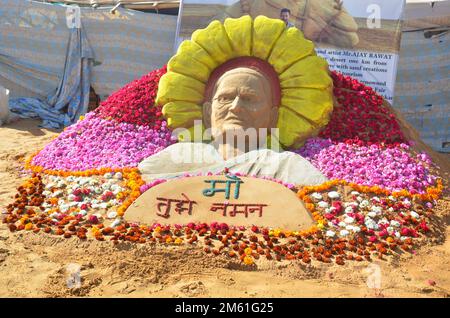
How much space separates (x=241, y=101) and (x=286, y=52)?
82cm

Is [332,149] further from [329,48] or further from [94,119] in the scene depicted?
[329,48]

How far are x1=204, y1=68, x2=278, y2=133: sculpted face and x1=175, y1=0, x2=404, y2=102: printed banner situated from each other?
356 cm

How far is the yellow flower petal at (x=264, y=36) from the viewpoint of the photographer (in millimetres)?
5637

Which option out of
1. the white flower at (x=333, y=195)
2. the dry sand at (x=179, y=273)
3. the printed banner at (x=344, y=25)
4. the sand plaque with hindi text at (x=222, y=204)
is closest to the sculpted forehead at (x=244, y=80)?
the sand plaque with hindi text at (x=222, y=204)

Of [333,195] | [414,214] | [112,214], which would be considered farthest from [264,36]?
[112,214]

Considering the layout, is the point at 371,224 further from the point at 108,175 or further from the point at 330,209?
the point at 108,175

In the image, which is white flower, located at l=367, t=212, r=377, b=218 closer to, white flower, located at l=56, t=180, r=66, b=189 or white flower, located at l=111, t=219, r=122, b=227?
white flower, located at l=111, t=219, r=122, b=227

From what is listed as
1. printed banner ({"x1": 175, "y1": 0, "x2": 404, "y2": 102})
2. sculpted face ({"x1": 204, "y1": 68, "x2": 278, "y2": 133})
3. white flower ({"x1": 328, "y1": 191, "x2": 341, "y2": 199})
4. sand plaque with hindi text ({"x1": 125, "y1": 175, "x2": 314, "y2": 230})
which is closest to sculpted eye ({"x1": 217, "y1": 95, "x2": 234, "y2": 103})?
sculpted face ({"x1": 204, "y1": 68, "x2": 278, "y2": 133})

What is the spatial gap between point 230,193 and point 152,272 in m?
1.38

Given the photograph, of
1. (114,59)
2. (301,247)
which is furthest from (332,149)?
(114,59)

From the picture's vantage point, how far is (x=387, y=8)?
847 cm

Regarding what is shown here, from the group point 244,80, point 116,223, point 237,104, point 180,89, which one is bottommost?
point 116,223

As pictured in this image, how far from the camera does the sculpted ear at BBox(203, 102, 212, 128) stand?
18.8ft

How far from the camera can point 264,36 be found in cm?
564
